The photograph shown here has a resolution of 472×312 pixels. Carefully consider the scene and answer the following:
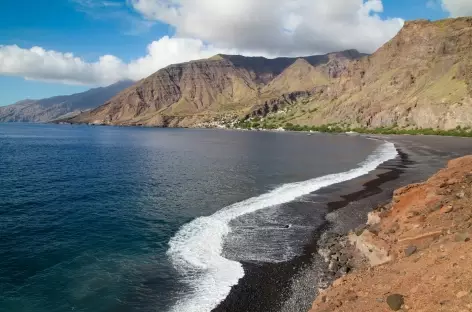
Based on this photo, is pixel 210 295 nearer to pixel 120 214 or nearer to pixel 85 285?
pixel 85 285

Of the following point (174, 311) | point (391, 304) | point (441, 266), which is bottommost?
point (174, 311)

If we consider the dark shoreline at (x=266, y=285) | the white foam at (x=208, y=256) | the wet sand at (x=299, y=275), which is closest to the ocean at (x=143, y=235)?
the white foam at (x=208, y=256)

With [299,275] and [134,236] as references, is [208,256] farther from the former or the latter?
[134,236]

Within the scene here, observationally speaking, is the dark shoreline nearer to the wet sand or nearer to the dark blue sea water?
the wet sand

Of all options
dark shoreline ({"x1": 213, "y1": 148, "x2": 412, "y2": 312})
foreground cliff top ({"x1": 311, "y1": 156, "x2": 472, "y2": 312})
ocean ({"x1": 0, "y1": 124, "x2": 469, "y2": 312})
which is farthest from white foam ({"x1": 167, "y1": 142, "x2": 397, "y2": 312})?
foreground cliff top ({"x1": 311, "y1": 156, "x2": 472, "y2": 312})

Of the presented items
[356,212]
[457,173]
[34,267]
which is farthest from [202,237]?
[457,173]

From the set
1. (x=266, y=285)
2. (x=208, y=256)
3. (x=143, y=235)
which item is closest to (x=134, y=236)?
(x=143, y=235)

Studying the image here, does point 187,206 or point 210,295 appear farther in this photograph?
point 187,206
